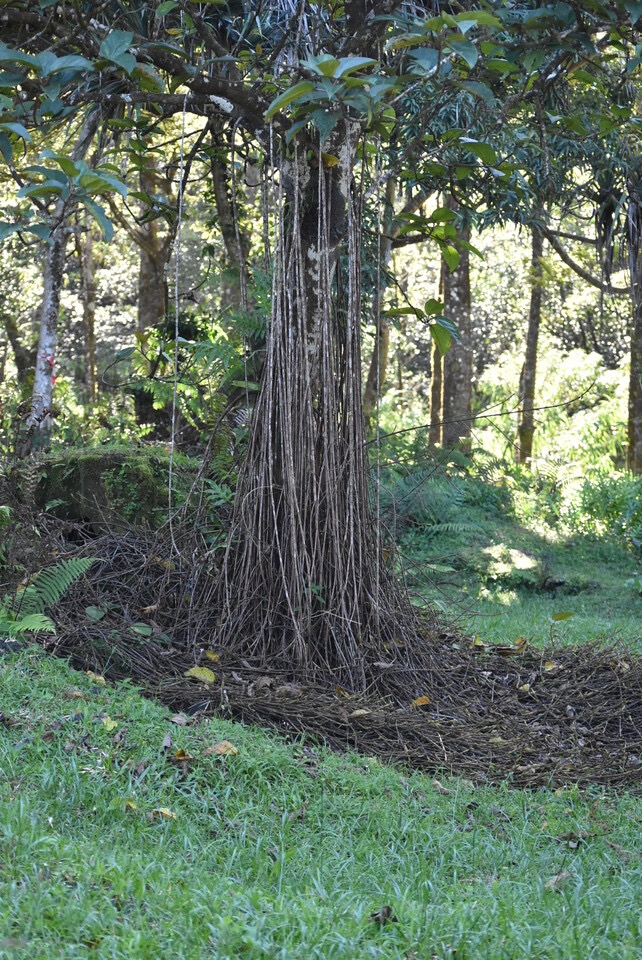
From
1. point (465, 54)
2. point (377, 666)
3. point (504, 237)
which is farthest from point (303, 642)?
point (504, 237)

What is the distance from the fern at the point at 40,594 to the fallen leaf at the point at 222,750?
46.3 inches

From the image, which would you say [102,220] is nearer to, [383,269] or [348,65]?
[348,65]

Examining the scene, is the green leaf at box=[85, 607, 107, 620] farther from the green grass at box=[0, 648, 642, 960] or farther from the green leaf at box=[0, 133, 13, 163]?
the green leaf at box=[0, 133, 13, 163]

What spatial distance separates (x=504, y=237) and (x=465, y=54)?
777 inches

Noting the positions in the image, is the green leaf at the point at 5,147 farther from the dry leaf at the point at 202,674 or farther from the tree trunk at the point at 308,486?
the dry leaf at the point at 202,674

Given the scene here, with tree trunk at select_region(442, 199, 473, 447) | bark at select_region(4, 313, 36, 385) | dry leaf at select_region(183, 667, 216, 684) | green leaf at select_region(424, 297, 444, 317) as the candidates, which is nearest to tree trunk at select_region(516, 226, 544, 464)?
tree trunk at select_region(442, 199, 473, 447)

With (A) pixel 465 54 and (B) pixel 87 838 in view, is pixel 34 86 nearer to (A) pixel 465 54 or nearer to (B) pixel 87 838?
(A) pixel 465 54

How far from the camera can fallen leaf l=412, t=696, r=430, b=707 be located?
4.46m

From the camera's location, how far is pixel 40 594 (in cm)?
453

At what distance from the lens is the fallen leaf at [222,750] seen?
11.2ft

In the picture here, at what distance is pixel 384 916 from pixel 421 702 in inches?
81.7

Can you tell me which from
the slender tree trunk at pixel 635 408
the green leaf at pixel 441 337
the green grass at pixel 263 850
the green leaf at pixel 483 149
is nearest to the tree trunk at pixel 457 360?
the slender tree trunk at pixel 635 408

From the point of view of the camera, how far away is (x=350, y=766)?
12.0 ft

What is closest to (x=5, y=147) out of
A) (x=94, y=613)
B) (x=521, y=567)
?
(x=94, y=613)
